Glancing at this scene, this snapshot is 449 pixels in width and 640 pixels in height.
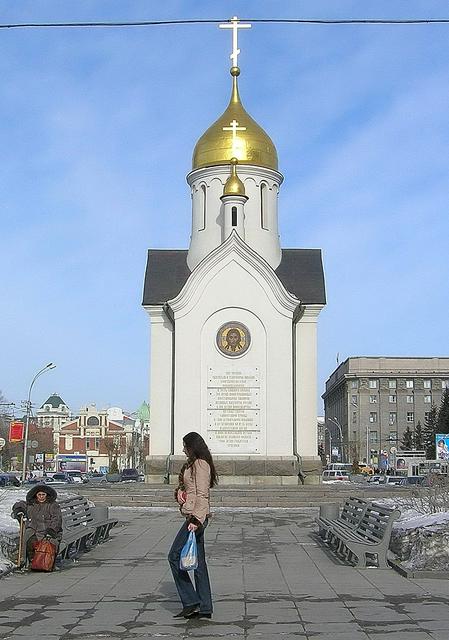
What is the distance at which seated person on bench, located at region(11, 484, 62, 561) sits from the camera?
35.2ft

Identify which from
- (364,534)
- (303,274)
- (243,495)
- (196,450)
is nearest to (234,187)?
(303,274)

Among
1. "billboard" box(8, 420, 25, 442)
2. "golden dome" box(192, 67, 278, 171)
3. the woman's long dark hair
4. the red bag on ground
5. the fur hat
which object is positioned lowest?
the red bag on ground

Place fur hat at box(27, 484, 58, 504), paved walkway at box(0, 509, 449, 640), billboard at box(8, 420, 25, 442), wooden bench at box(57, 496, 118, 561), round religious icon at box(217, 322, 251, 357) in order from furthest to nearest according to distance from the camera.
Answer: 1. billboard at box(8, 420, 25, 442)
2. round religious icon at box(217, 322, 251, 357)
3. wooden bench at box(57, 496, 118, 561)
4. fur hat at box(27, 484, 58, 504)
5. paved walkway at box(0, 509, 449, 640)

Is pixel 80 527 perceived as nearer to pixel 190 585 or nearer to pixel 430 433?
pixel 190 585

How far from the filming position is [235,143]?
33.6 metres

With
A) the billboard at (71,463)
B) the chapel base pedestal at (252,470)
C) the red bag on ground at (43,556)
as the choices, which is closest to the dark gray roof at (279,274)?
the chapel base pedestal at (252,470)

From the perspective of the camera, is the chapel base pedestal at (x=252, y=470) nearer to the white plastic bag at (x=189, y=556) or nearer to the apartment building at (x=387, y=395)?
the white plastic bag at (x=189, y=556)

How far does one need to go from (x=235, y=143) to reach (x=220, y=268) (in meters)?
5.43

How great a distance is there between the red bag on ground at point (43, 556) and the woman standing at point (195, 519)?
10.4 ft

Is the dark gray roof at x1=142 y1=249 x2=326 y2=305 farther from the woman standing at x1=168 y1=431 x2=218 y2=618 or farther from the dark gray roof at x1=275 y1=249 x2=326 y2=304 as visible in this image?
the woman standing at x1=168 y1=431 x2=218 y2=618

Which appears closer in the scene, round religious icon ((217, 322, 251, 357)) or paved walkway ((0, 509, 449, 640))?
paved walkway ((0, 509, 449, 640))

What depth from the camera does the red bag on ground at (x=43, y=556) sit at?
10586 millimetres

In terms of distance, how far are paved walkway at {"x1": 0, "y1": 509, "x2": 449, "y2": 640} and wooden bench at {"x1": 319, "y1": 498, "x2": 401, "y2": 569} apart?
0.79 feet

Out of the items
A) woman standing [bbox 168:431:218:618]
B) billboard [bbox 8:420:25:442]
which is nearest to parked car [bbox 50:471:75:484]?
billboard [bbox 8:420:25:442]
